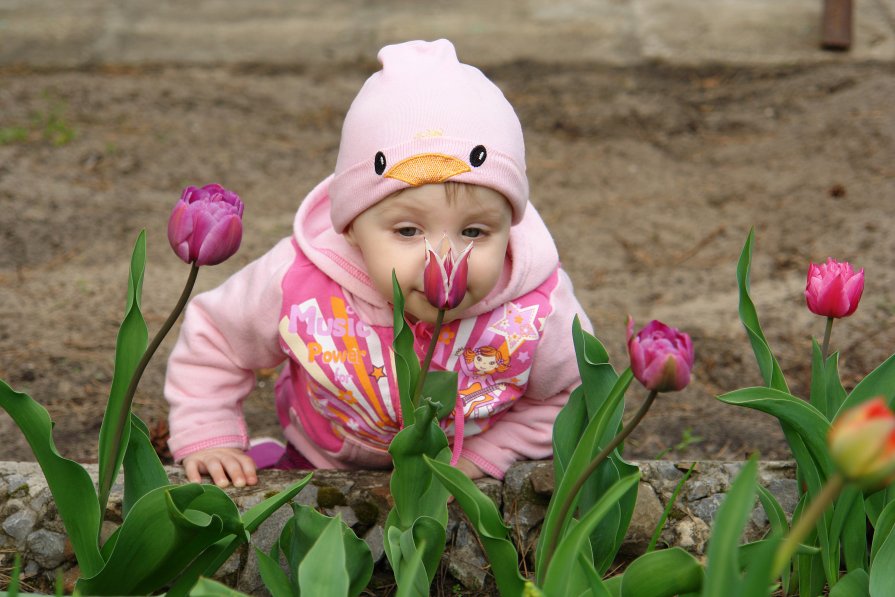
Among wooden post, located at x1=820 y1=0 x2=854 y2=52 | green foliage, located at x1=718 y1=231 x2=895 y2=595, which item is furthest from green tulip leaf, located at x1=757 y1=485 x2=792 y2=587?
wooden post, located at x1=820 y1=0 x2=854 y2=52

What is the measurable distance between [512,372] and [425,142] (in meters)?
0.52

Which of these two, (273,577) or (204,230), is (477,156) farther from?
(273,577)

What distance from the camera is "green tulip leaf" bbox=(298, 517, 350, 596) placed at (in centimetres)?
131

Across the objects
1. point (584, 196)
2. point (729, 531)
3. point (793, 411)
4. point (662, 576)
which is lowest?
point (584, 196)

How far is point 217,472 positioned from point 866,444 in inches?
54.5

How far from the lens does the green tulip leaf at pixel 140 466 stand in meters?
1.65

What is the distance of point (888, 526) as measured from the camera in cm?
158

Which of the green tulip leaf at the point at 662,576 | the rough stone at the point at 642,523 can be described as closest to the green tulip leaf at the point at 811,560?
the rough stone at the point at 642,523

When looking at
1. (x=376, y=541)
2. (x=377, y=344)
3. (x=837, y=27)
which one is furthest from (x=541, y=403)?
(x=837, y=27)

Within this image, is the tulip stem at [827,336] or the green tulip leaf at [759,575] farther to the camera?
the tulip stem at [827,336]

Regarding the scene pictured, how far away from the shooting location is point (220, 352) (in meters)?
2.18

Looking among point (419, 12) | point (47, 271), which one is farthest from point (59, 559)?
point (419, 12)

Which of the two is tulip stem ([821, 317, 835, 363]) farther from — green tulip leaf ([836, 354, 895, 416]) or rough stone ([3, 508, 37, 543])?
rough stone ([3, 508, 37, 543])

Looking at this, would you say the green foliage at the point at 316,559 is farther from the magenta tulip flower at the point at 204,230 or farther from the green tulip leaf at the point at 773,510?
the green tulip leaf at the point at 773,510
